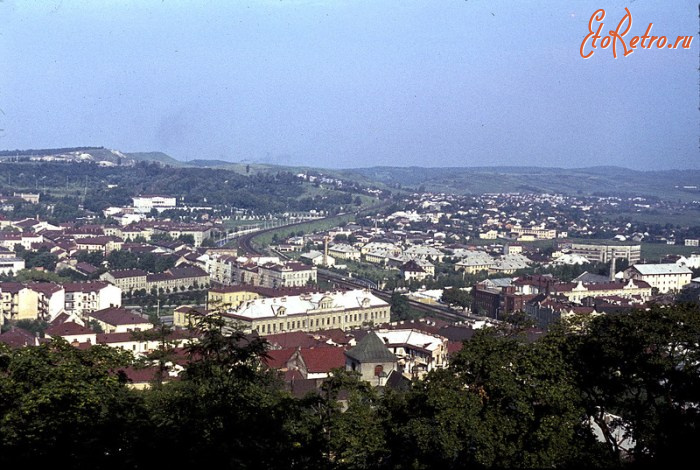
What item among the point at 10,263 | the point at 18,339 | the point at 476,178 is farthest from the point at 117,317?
the point at 476,178

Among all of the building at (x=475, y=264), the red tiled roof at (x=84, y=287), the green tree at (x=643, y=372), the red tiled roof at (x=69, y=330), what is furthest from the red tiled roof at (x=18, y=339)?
the building at (x=475, y=264)

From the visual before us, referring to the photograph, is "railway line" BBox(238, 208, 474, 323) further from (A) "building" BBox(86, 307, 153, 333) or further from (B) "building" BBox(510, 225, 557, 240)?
(B) "building" BBox(510, 225, 557, 240)

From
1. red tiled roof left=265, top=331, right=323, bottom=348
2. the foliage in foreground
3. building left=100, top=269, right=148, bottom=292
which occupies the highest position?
the foliage in foreground

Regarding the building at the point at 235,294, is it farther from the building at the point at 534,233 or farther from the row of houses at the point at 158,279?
the building at the point at 534,233

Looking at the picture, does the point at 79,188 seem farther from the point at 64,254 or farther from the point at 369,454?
the point at 369,454

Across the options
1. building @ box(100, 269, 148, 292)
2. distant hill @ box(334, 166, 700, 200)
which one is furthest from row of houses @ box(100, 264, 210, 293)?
distant hill @ box(334, 166, 700, 200)

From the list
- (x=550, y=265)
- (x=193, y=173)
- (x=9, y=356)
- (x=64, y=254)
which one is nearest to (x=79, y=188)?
(x=193, y=173)
